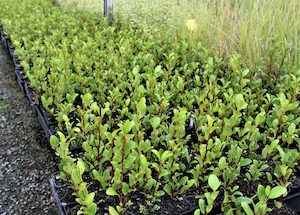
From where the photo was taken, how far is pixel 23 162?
7.61ft

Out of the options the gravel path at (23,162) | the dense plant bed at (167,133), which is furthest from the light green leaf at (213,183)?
the gravel path at (23,162)

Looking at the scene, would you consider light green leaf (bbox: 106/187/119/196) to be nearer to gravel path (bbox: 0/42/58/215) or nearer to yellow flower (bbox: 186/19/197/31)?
gravel path (bbox: 0/42/58/215)

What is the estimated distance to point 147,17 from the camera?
13.4 feet

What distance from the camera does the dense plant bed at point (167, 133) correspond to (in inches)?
56.2

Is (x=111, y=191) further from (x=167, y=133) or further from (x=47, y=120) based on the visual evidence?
(x=47, y=120)

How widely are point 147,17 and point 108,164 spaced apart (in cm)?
269

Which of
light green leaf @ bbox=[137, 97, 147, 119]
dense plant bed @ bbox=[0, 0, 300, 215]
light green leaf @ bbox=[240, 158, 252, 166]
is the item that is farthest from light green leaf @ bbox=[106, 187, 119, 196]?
light green leaf @ bbox=[240, 158, 252, 166]

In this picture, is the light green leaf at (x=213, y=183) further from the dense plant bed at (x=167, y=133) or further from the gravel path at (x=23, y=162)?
the gravel path at (x=23, y=162)

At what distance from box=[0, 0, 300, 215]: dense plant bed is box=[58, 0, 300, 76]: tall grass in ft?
0.65

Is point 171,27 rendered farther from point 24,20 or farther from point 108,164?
point 108,164

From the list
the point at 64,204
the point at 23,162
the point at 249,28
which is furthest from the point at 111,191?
the point at 249,28

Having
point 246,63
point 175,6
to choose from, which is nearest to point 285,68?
point 246,63

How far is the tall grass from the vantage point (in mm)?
2527

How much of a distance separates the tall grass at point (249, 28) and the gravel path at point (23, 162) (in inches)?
58.3
